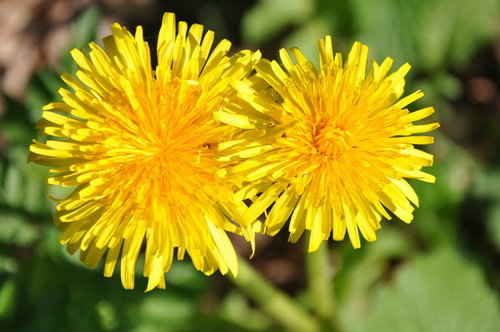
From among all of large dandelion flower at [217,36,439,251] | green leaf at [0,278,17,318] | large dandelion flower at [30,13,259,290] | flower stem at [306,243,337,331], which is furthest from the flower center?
green leaf at [0,278,17,318]

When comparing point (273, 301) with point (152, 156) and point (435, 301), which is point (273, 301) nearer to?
point (435, 301)

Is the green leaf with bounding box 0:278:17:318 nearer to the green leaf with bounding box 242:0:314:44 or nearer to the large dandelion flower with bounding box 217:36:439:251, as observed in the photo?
the large dandelion flower with bounding box 217:36:439:251

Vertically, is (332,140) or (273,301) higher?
(332,140)

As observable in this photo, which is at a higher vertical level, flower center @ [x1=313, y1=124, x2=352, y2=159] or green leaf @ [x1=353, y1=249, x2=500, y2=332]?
flower center @ [x1=313, y1=124, x2=352, y2=159]

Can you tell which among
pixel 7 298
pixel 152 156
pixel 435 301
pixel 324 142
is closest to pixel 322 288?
pixel 435 301

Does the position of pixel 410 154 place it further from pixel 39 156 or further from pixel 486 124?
pixel 486 124

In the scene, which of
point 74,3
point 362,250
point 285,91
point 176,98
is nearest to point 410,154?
point 285,91
